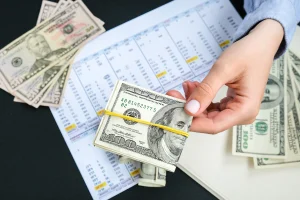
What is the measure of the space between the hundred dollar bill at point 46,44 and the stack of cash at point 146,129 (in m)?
0.28

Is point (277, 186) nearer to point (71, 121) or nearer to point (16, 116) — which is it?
point (71, 121)

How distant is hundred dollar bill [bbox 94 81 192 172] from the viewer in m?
0.53

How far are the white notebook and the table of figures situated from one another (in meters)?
0.12

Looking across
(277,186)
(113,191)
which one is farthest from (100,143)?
(277,186)

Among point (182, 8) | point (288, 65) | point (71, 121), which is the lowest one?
point (71, 121)

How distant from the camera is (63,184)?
0.66 m

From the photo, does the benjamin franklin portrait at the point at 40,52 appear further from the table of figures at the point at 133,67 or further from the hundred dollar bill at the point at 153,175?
the hundred dollar bill at the point at 153,175

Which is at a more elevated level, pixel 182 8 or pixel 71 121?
pixel 182 8

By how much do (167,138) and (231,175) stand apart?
209 mm

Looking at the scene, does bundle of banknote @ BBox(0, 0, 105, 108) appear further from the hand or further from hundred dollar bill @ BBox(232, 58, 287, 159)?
hundred dollar bill @ BBox(232, 58, 287, 159)

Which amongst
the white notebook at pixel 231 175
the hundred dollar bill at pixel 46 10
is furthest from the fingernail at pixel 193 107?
the hundred dollar bill at pixel 46 10

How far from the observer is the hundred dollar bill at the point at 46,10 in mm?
792

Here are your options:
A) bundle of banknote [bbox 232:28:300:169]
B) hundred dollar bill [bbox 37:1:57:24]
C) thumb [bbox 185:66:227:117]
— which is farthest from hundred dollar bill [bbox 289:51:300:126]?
hundred dollar bill [bbox 37:1:57:24]

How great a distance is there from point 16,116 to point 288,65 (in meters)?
0.62
